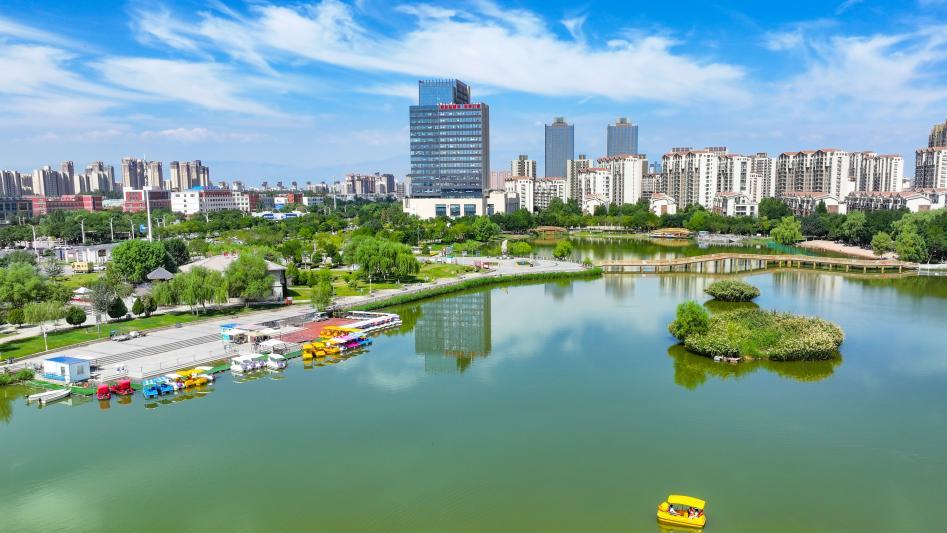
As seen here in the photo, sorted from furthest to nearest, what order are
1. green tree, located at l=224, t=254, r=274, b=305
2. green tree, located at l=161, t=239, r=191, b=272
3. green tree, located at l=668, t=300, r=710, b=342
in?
green tree, located at l=161, t=239, r=191, b=272, green tree, located at l=224, t=254, r=274, b=305, green tree, located at l=668, t=300, r=710, b=342

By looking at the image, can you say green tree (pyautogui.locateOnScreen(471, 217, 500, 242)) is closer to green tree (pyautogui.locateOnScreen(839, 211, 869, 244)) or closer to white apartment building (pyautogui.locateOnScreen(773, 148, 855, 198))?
green tree (pyautogui.locateOnScreen(839, 211, 869, 244))

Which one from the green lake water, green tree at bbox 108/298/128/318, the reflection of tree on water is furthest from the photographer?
green tree at bbox 108/298/128/318

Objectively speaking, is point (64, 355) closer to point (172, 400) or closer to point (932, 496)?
point (172, 400)

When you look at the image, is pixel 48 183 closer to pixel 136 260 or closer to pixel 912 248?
pixel 136 260

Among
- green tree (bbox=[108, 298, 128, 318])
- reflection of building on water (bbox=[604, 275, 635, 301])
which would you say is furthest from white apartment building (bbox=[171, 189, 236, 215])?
green tree (bbox=[108, 298, 128, 318])

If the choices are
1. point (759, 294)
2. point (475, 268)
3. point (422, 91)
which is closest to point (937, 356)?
point (759, 294)

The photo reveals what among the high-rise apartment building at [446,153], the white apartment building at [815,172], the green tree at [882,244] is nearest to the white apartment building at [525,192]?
the high-rise apartment building at [446,153]

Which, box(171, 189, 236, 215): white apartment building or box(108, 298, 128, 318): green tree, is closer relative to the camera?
box(108, 298, 128, 318): green tree

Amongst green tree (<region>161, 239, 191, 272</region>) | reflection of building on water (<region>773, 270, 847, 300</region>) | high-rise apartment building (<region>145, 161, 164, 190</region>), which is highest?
high-rise apartment building (<region>145, 161, 164, 190</region>)

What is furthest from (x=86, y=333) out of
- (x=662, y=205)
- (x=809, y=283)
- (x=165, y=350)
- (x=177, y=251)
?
(x=662, y=205)
